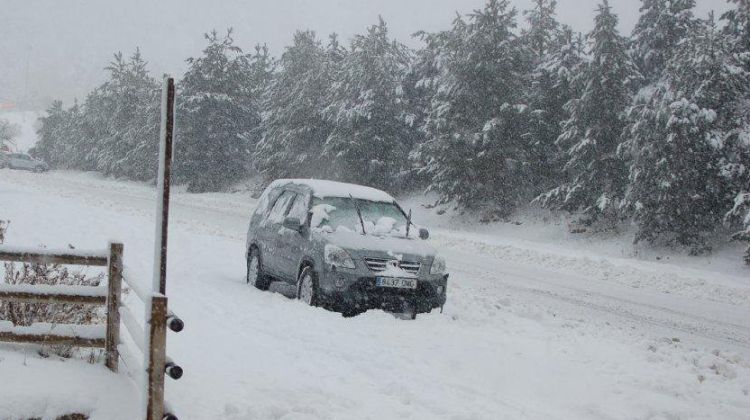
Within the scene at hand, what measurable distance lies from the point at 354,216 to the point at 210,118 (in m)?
35.8

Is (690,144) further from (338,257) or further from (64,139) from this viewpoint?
(64,139)

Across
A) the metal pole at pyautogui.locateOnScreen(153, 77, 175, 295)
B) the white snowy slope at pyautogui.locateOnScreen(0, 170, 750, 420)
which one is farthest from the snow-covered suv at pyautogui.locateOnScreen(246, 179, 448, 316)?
the metal pole at pyautogui.locateOnScreen(153, 77, 175, 295)

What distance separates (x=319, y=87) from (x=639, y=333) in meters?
31.6

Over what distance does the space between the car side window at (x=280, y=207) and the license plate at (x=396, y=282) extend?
251 centimetres

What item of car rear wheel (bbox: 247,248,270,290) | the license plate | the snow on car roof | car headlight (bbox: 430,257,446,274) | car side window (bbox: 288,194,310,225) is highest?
the snow on car roof

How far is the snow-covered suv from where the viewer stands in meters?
8.25

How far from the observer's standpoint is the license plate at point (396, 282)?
8.25 metres

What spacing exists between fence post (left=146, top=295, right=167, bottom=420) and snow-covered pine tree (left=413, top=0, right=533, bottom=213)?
24034mm

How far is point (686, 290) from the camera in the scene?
1384 cm

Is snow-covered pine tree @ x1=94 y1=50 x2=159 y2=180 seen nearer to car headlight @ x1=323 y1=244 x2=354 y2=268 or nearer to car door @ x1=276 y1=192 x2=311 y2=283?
car door @ x1=276 y1=192 x2=311 y2=283

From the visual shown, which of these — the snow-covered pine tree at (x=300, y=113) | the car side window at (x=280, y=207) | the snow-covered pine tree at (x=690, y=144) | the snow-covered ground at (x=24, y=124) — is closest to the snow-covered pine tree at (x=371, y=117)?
the snow-covered pine tree at (x=300, y=113)

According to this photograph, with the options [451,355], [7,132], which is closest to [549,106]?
[451,355]

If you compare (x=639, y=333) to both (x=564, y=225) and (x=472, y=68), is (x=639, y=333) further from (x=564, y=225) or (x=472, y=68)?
(x=472, y=68)

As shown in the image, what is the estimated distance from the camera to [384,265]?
8383 mm
